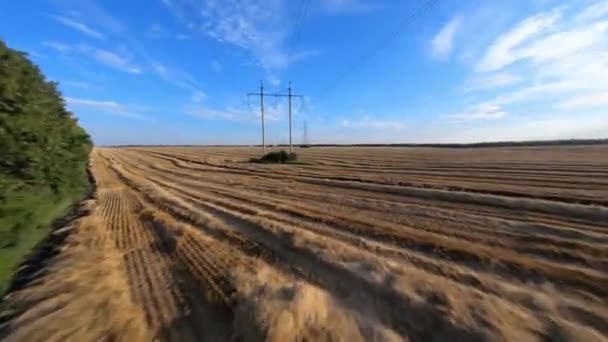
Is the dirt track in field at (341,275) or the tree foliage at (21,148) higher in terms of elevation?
the tree foliage at (21,148)

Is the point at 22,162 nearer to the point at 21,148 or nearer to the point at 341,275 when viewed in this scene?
the point at 21,148

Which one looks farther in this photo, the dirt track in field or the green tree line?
the green tree line

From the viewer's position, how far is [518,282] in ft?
13.8

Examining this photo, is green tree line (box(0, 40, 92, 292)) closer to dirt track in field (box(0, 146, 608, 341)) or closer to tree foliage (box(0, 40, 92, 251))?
tree foliage (box(0, 40, 92, 251))

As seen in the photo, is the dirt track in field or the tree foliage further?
the tree foliage

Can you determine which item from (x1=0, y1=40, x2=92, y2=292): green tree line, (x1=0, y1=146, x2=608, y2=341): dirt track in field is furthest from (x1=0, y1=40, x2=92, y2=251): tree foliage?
(x1=0, y1=146, x2=608, y2=341): dirt track in field

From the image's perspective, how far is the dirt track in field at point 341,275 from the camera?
3543mm

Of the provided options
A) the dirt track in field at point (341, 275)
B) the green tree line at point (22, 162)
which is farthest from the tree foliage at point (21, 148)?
the dirt track in field at point (341, 275)

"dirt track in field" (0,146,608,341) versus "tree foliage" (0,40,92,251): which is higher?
"tree foliage" (0,40,92,251)

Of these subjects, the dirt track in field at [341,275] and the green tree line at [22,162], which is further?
the green tree line at [22,162]

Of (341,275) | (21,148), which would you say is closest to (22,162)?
(21,148)

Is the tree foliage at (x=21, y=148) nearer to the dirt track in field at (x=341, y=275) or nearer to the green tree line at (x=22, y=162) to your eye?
the green tree line at (x=22, y=162)

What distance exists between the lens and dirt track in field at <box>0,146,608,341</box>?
3543 mm

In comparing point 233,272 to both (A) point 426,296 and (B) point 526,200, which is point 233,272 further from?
(B) point 526,200
